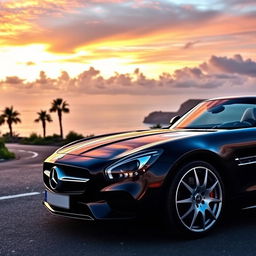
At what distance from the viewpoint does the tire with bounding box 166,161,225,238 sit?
4.53m

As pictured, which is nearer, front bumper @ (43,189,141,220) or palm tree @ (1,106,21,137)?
front bumper @ (43,189,141,220)

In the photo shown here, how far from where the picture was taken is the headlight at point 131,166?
4445mm

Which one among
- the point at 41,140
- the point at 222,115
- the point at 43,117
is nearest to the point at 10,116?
the point at 43,117

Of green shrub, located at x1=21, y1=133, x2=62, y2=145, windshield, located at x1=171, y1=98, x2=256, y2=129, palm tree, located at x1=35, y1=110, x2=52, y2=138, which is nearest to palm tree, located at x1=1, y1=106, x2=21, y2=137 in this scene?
palm tree, located at x1=35, y1=110, x2=52, y2=138

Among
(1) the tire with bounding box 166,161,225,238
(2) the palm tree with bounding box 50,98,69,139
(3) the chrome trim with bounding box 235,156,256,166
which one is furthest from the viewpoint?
(2) the palm tree with bounding box 50,98,69,139

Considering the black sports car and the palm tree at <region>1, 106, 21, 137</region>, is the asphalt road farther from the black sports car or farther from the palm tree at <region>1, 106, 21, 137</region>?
the palm tree at <region>1, 106, 21, 137</region>

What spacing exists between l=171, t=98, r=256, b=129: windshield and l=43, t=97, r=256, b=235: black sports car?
0.40m

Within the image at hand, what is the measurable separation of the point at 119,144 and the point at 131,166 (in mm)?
610

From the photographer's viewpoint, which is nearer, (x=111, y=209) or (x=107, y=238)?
(x=111, y=209)

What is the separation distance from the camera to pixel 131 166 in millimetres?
4484

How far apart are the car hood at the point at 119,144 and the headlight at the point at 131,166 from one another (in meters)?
0.13

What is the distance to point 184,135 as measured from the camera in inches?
198

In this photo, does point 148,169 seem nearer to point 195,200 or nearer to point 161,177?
point 161,177

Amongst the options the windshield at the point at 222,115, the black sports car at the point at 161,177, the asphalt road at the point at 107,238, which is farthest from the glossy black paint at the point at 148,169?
the windshield at the point at 222,115
